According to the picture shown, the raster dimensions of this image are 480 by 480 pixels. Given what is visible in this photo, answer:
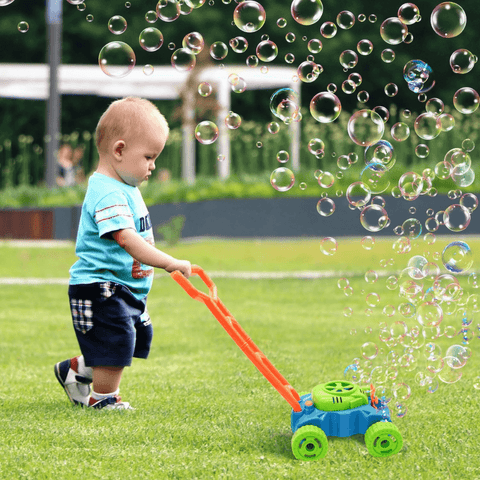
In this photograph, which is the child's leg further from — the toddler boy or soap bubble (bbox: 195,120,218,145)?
soap bubble (bbox: 195,120,218,145)

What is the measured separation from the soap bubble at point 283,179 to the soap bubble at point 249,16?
2.56 feet

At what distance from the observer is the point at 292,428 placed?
3160 millimetres

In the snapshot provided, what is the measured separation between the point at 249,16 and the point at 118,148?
1418 mm

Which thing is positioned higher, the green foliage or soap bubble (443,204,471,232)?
soap bubble (443,204,471,232)

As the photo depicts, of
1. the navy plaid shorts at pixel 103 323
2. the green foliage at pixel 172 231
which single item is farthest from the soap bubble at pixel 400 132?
the green foliage at pixel 172 231

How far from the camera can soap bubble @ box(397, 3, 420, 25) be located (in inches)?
169

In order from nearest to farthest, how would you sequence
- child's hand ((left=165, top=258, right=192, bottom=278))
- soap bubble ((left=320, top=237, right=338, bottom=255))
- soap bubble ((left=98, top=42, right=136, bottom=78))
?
child's hand ((left=165, top=258, right=192, bottom=278)) < soap bubble ((left=320, top=237, right=338, bottom=255)) < soap bubble ((left=98, top=42, right=136, bottom=78))

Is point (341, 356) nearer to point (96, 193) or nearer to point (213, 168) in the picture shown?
point (96, 193)

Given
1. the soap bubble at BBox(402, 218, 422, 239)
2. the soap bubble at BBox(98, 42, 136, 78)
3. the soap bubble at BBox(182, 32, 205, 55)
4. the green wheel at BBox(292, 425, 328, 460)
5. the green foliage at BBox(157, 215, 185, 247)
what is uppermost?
the soap bubble at BBox(182, 32, 205, 55)

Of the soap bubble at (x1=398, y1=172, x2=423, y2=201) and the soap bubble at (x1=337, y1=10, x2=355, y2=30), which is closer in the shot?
the soap bubble at (x1=398, y1=172, x2=423, y2=201)

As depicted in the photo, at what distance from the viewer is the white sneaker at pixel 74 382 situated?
3.70 meters

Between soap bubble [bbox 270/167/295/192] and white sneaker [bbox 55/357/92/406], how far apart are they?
57.5 inches

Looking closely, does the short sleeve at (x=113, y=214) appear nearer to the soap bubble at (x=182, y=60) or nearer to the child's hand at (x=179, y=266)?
the child's hand at (x=179, y=266)

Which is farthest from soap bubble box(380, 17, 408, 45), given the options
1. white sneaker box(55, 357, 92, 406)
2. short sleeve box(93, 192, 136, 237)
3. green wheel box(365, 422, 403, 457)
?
white sneaker box(55, 357, 92, 406)
